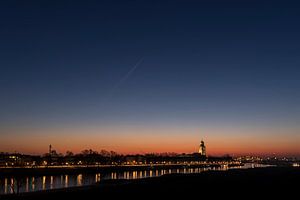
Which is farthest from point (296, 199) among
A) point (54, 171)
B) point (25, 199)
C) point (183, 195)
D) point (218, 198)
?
point (54, 171)

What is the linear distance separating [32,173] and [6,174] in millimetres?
12901

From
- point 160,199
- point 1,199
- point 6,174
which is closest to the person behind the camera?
point 1,199

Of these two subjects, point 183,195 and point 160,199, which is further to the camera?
→ point 183,195

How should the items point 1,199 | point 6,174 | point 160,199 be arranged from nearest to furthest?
1. point 1,199
2. point 160,199
3. point 6,174

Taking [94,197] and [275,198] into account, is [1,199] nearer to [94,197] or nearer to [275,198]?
[94,197]

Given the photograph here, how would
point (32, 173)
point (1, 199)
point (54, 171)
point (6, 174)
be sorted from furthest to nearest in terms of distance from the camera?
point (54, 171) → point (32, 173) → point (6, 174) → point (1, 199)

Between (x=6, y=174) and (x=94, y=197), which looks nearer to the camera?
(x=94, y=197)

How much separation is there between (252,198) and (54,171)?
129782 mm

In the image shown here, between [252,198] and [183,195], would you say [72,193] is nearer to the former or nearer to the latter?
[183,195]

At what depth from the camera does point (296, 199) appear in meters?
42.2

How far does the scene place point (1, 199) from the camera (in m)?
39.1

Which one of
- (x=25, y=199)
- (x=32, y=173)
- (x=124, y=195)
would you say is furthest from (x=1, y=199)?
(x=32, y=173)

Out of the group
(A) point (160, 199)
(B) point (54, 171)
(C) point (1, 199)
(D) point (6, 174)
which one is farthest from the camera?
(B) point (54, 171)

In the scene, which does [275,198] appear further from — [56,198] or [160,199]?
[56,198]
